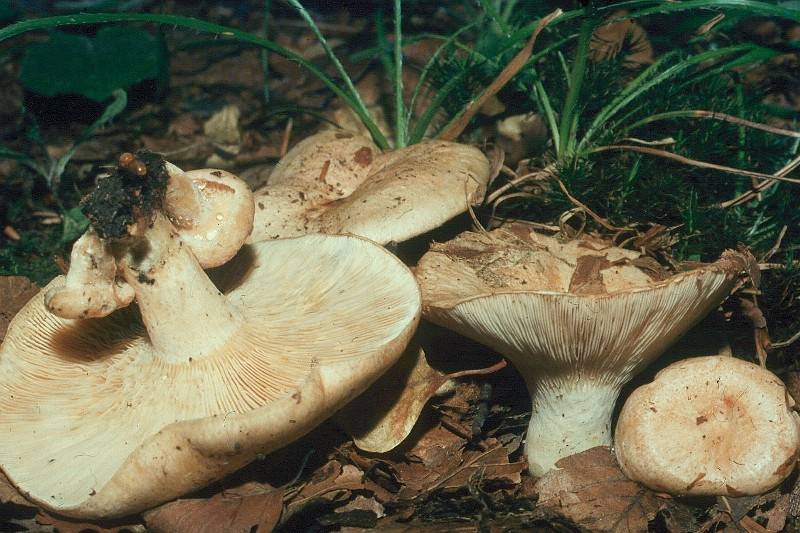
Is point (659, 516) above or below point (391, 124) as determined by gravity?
below

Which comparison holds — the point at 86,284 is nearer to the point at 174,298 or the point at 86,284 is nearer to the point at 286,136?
the point at 174,298

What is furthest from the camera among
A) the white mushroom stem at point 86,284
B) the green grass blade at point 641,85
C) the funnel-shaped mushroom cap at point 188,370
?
the green grass blade at point 641,85

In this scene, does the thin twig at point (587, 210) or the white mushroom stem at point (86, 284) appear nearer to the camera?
the white mushroom stem at point (86, 284)

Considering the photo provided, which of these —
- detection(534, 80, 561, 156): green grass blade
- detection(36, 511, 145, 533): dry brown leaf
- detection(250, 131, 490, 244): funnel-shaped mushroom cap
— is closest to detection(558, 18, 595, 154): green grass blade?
detection(534, 80, 561, 156): green grass blade

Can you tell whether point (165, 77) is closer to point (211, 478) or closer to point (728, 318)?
point (211, 478)

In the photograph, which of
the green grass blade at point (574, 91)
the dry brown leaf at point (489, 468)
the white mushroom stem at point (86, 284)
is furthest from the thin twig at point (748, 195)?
the white mushroom stem at point (86, 284)

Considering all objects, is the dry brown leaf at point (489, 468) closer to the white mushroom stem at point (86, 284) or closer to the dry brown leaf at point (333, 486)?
the dry brown leaf at point (333, 486)

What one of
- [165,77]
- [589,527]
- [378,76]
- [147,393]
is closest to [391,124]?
[378,76]
